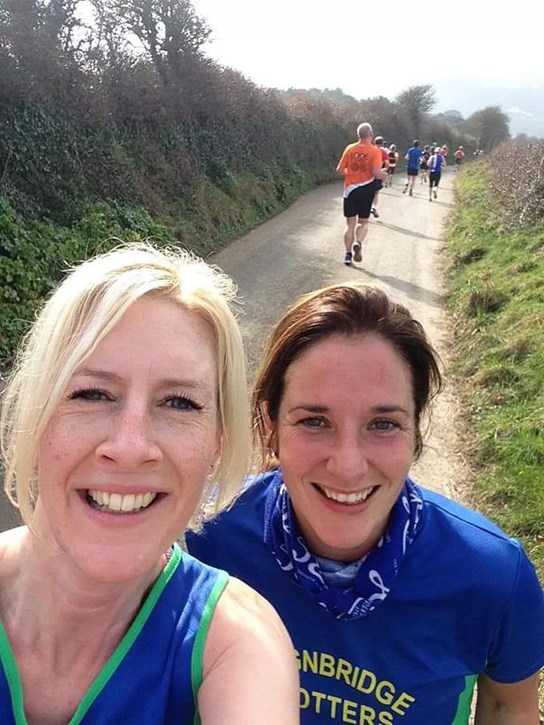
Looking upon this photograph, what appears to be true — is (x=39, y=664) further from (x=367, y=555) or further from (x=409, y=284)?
(x=409, y=284)

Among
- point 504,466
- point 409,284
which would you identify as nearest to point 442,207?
point 409,284

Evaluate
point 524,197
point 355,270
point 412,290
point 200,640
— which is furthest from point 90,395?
point 524,197

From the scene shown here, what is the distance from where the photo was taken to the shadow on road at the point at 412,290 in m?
8.30

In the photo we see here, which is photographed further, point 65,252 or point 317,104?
point 317,104

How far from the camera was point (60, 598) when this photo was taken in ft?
4.12

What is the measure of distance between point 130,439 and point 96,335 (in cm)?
20

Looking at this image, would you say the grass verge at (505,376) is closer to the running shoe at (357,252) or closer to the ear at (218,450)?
the running shoe at (357,252)

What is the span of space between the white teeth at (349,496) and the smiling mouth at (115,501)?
550 millimetres

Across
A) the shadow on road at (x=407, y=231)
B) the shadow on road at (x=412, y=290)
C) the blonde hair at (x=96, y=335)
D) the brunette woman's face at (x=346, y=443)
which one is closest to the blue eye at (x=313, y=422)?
the brunette woman's face at (x=346, y=443)

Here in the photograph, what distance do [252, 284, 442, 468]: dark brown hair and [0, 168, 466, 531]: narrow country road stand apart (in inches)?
67.6

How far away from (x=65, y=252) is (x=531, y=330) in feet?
15.3

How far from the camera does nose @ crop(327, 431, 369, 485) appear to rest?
5.04 feet

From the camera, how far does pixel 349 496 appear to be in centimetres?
157

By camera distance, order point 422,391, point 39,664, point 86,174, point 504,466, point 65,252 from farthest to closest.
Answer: point 86,174 → point 65,252 → point 504,466 → point 422,391 → point 39,664
